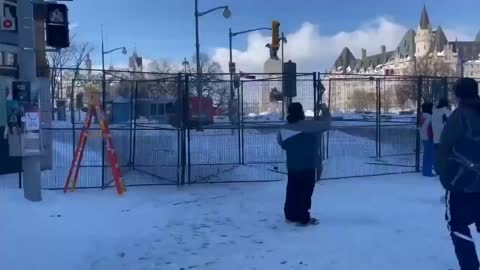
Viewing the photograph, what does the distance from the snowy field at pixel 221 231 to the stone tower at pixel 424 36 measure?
4993 inches

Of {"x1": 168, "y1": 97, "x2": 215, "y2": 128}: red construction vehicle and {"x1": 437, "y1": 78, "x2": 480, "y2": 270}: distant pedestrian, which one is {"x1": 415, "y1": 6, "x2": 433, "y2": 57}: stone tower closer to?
{"x1": 168, "y1": 97, "x2": 215, "y2": 128}: red construction vehicle

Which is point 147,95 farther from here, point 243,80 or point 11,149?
point 11,149

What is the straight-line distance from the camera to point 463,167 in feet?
18.1

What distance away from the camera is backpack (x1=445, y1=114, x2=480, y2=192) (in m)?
5.48

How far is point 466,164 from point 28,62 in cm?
726

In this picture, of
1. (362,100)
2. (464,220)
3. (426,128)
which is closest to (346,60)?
(362,100)

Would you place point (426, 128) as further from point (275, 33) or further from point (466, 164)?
point (275, 33)

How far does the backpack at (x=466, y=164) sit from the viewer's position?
5480 millimetres

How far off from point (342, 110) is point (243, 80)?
4.21 metres

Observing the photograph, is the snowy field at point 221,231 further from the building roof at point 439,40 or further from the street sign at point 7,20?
the building roof at point 439,40

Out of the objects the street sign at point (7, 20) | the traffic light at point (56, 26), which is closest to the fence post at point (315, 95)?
the traffic light at point (56, 26)

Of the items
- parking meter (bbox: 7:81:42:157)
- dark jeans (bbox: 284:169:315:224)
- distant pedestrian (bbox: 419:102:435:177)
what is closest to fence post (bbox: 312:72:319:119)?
distant pedestrian (bbox: 419:102:435:177)

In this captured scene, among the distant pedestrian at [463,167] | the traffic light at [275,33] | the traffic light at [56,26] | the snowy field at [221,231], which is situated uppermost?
the traffic light at [275,33]

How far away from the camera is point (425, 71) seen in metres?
82.5
